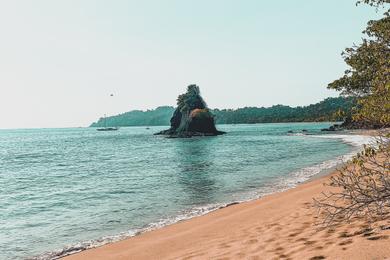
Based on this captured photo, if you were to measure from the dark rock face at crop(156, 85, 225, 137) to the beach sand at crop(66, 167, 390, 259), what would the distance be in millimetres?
117859

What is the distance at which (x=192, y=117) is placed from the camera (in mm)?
136875

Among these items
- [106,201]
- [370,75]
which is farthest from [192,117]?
[370,75]

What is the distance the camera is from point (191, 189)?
2720 cm

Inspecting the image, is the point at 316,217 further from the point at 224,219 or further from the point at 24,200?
the point at 24,200

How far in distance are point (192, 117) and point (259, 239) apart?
12700 centimetres

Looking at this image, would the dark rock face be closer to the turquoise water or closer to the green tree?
the turquoise water

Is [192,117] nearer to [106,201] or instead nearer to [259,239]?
[106,201]

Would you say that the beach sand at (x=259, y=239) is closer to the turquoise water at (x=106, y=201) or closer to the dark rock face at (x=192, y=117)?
Answer: the turquoise water at (x=106, y=201)

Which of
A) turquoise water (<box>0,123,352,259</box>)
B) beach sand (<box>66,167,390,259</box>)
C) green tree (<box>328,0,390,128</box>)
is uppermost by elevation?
green tree (<box>328,0,390,128</box>)

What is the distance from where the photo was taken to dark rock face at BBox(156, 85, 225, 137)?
136 meters

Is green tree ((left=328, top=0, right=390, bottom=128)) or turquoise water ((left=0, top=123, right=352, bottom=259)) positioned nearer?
green tree ((left=328, top=0, right=390, bottom=128))

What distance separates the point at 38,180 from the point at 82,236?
25005 millimetres

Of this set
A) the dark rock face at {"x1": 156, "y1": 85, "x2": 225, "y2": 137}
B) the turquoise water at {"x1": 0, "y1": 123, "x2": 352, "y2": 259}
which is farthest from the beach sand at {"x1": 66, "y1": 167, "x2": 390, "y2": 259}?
the dark rock face at {"x1": 156, "y1": 85, "x2": 225, "y2": 137}

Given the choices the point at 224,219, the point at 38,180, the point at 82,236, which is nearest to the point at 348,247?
the point at 224,219
